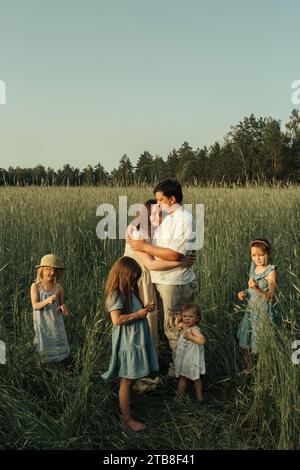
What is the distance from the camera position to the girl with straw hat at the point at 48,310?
291 centimetres

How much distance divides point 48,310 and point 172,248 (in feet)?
2.80

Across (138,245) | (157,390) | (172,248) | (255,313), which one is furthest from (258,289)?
(157,390)

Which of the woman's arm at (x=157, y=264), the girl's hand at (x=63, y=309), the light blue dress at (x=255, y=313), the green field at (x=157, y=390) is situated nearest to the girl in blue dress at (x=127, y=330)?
the green field at (x=157, y=390)

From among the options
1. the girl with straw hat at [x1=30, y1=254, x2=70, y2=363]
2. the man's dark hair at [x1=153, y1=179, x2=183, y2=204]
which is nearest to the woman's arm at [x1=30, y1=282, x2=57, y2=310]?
the girl with straw hat at [x1=30, y1=254, x2=70, y2=363]

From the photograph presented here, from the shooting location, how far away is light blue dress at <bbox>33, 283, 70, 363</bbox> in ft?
9.67

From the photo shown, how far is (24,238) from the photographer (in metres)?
4.86

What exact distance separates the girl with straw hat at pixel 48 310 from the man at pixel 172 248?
0.55 meters

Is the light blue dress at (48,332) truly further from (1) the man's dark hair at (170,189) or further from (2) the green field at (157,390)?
(1) the man's dark hair at (170,189)

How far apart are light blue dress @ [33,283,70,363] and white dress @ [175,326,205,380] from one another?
73 centimetres

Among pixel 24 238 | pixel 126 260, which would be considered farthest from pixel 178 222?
pixel 24 238

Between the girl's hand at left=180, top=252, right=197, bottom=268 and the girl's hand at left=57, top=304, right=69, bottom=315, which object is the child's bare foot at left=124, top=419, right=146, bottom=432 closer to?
the girl's hand at left=57, top=304, right=69, bottom=315

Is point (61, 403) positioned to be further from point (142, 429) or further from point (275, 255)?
point (275, 255)

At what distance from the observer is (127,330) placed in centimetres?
272

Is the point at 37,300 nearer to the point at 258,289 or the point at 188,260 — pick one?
the point at 188,260
